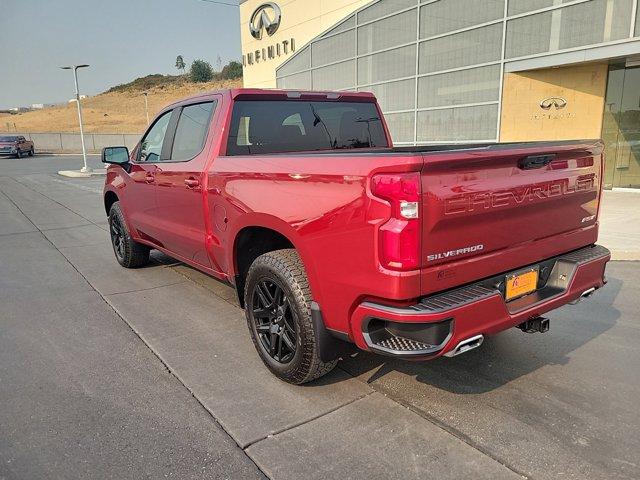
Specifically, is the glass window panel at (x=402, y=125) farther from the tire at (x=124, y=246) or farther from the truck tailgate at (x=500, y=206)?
the truck tailgate at (x=500, y=206)

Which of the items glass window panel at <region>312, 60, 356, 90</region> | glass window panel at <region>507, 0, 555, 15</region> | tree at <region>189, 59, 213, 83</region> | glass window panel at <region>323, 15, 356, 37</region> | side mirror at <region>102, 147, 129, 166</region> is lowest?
side mirror at <region>102, 147, 129, 166</region>

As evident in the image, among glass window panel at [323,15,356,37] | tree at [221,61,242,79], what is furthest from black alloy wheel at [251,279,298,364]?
tree at [221,61,242,79]

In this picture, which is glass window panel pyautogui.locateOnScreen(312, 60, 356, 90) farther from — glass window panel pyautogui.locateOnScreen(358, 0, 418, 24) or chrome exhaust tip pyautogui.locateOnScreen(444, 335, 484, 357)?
chrome exhaust tip pyautogui.locateOnScreen(444, 335, 484, 357)

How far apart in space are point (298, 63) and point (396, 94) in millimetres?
6987

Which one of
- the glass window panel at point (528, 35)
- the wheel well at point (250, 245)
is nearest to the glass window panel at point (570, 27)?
the glass window panel at point (528, 35)

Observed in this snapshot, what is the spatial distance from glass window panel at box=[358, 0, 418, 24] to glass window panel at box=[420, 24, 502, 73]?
4.90 ft

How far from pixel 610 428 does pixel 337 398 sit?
153 centimetres

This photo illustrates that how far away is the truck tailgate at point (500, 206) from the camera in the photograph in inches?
93.5

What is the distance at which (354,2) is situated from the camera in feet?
60.5

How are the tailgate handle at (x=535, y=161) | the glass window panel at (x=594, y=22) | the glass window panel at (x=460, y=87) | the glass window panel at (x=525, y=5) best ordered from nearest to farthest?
the tailgate handle at (x=535, y=161) → the glass window panel at (x=594, y=22) → the glass window panel at (x=525, y=5) → the glass window panel at (x=460, y=87)

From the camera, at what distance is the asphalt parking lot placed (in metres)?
2.44

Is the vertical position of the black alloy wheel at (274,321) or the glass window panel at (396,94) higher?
the glass window panel at (396,94)

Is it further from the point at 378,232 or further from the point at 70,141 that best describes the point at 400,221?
the point at 70,141

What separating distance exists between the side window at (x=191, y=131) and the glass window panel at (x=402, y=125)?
12459 millimetres
